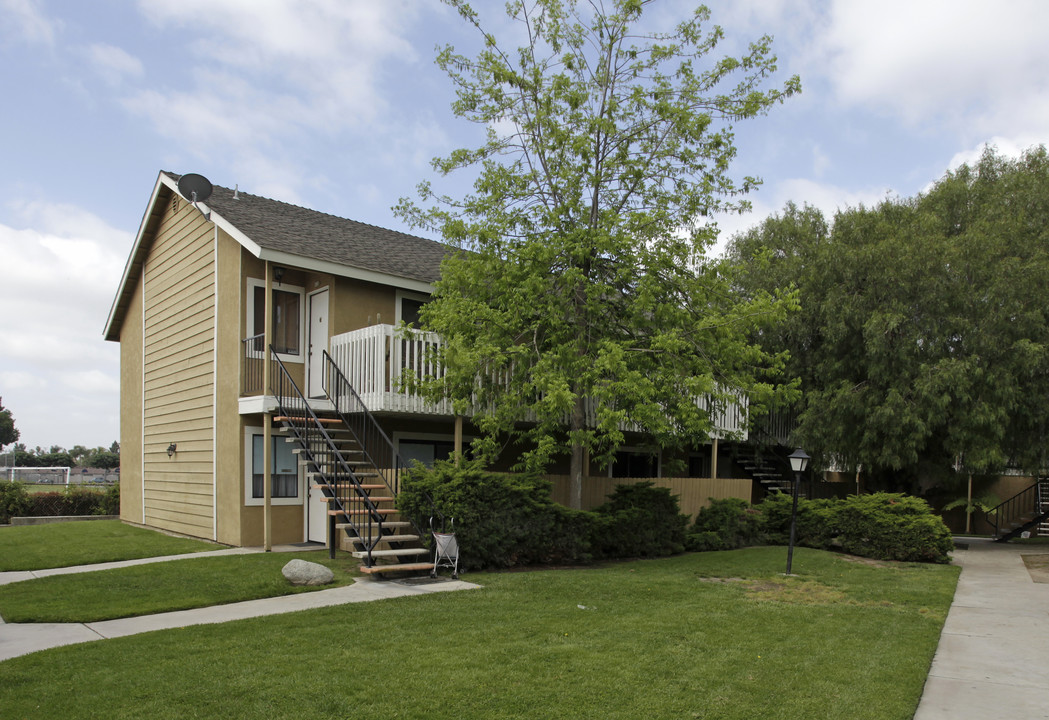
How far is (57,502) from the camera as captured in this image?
22.7 meters

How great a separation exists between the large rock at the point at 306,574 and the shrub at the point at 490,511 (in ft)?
5.29

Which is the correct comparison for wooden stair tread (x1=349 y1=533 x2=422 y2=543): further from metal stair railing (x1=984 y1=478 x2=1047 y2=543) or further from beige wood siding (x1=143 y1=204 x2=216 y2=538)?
metal stair railing (x1=984 y1=478 x2=1047 y2=543)

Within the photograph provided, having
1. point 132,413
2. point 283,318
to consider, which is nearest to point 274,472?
point 283,318

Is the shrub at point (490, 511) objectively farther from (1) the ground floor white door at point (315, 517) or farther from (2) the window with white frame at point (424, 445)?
(2) the window with white frame at point (424, 445)

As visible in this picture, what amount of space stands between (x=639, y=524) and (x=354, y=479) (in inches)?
207

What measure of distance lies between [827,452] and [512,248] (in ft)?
38.4

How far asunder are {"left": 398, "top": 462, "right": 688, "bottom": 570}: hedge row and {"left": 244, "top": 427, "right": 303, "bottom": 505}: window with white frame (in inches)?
142

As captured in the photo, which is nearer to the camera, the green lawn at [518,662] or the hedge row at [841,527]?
the green lawn at [518,662]

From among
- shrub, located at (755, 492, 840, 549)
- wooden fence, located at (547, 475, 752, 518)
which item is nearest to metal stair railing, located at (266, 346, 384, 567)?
wooden fence, located at (547, 475, 752, 518)

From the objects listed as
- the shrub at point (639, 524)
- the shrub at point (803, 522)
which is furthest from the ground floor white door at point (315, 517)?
the shrub at point (803, 522)

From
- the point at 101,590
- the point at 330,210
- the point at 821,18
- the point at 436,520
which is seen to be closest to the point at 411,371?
the point at 436,520

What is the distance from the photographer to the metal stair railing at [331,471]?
1148 cm

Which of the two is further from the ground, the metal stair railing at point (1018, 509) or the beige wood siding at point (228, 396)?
the beige wood siding at point (228, 396)

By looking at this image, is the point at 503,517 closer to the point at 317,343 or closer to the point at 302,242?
the point at 317,343
